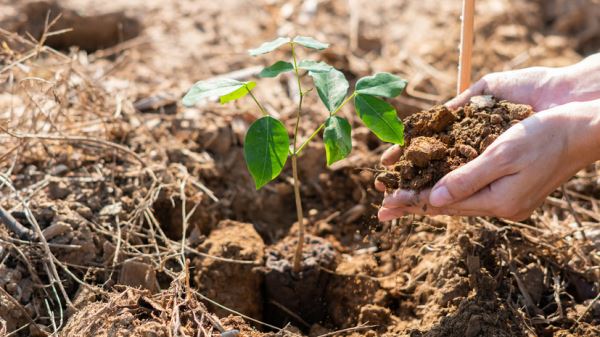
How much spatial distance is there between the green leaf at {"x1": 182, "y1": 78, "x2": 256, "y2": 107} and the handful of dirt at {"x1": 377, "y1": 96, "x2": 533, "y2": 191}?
0.47 m

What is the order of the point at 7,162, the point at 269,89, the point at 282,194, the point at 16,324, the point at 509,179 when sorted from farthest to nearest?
the point at 269,89, the point at 282,194, the point at 7,162, the point at 16,324, the point at 509,179

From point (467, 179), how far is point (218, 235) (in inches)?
37.1

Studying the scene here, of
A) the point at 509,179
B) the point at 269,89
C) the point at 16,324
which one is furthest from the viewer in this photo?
the point at 269,89

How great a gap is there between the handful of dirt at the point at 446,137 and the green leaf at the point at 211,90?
18.4 inches

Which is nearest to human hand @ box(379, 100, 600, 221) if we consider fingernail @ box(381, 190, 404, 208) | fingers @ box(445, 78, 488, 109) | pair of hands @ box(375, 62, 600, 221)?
pair of hands @ box(375, 62, 600, 221)

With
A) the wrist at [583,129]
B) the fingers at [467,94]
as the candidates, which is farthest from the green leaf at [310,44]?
the wrist at [583,129]

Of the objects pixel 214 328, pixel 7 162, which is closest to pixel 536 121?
pixel 214 328

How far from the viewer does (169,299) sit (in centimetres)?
185

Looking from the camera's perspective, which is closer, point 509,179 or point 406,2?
point 509,179

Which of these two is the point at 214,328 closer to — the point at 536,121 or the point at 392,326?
the point at 392,326

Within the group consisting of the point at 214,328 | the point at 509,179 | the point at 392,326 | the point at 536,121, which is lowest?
the point at 392,326

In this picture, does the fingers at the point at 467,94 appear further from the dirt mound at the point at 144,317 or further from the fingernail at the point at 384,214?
the dirt mound at the point at 144,317

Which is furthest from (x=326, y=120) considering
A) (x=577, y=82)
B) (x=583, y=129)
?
(x=577, y=82)

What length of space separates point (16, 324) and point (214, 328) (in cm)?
61
